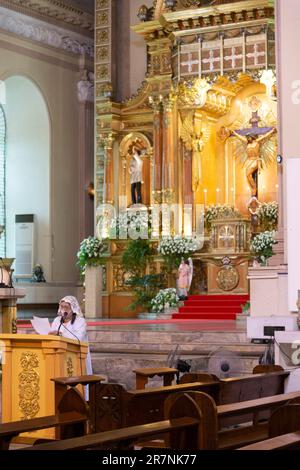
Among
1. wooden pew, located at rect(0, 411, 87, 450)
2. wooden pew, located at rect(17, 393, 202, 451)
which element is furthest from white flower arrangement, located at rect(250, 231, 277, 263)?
wooden pew, located at rect(17, 393, 202, 451)

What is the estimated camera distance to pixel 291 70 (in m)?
11.7

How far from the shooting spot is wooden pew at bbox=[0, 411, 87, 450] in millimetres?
5406

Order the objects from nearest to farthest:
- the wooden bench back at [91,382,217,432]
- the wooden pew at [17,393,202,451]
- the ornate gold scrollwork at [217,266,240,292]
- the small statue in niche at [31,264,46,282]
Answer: the wooden pew at [17,393,202,451], the wooden bench back at [91,382,217,432], the ornate gold scrollwork at [217,266,240,292], the small statue in niche at [31,264,46,282]

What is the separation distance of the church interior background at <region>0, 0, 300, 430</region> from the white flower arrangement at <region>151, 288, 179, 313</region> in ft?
0.43

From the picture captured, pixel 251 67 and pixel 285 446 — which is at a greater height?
pixel 251 67

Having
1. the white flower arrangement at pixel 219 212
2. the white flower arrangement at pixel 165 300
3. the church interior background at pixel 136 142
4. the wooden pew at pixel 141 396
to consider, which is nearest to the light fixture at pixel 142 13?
the church interior background at pixel 136 142

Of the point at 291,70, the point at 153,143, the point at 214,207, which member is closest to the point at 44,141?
the point at 153,143

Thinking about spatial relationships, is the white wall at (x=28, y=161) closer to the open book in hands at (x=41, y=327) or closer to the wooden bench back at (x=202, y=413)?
the open book in hands at (x=41, y=327)

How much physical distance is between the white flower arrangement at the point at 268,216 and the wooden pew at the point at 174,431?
1480 cm

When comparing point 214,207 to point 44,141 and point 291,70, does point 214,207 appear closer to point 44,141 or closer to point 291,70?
point 44,141

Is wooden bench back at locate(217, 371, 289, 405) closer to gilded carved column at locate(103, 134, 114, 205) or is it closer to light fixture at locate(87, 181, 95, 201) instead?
gilded carved column at locate(103, 134, 114, 205)

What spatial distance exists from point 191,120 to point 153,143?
99cm

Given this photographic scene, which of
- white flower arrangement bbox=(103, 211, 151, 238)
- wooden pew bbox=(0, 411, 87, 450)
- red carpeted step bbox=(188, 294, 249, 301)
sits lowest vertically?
wooden pew bbox=(0, 411, 87, 450)
